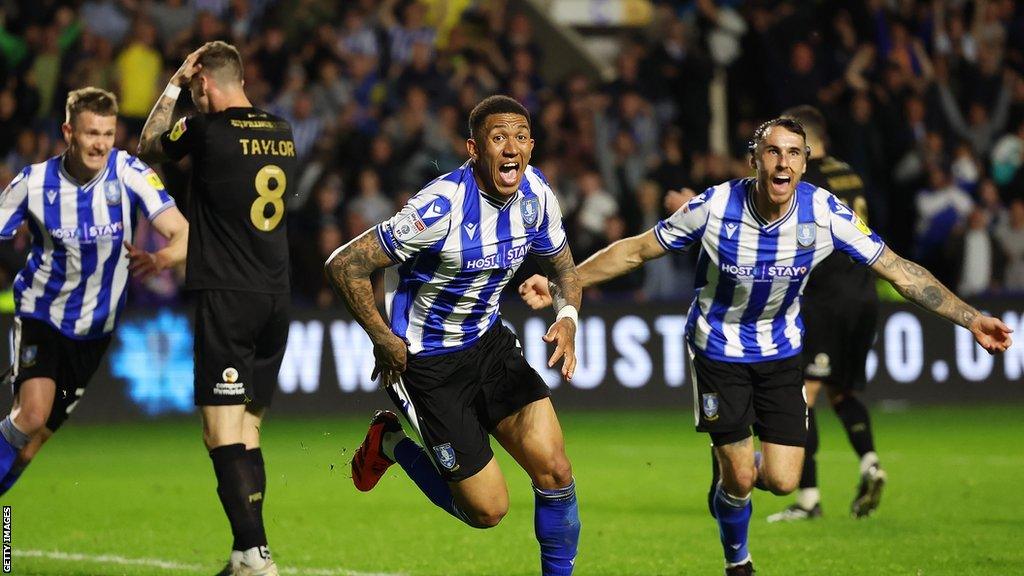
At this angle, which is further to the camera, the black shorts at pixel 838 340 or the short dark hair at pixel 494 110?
the black shorts at pixel 838 340

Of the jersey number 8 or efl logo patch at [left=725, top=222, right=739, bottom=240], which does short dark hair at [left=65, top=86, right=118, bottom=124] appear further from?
efl logo patch at [left=725, top=222, right=739, bottom=240]

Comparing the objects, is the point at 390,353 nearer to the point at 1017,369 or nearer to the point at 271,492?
the point at 271,492

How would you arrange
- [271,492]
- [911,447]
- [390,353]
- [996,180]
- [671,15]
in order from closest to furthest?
[390,353]
[271,492]
[911,447]
[996,180]
[671,15]

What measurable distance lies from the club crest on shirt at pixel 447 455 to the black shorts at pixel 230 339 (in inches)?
40.8

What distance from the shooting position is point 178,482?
452 inches

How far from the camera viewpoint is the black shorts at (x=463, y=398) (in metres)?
6.89

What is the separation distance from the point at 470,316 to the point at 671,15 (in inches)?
529

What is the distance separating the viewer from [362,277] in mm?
6645

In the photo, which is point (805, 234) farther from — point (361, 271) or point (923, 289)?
point (361, 271)

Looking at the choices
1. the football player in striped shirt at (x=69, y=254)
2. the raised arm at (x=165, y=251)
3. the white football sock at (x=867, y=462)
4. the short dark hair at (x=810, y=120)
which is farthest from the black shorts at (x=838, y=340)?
the football player in striped shirt at (x=69, y=254)

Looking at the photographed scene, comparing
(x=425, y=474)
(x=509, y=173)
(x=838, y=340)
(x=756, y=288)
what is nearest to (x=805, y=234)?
(x=756, y=288)

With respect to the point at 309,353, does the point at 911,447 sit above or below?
below

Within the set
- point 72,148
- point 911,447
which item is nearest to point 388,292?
point 72,148

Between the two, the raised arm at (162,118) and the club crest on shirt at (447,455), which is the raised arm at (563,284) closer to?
the club crest on shirt at (447,455)
